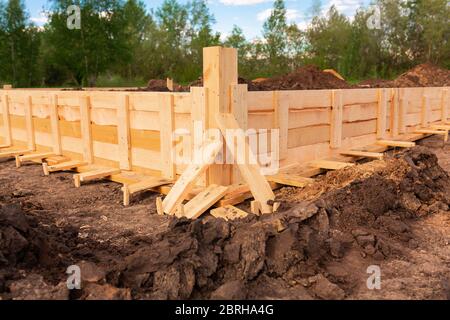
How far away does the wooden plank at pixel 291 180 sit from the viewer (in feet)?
16.5

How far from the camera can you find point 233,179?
16.4 ft

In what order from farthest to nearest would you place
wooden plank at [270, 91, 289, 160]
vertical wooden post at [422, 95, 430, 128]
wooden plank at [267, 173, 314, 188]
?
vertical wooden post at [422, 95, 430, 128] → wooden plank at [270, 91, 289, 160] → wooden plank at [267, 173, 314, 188]

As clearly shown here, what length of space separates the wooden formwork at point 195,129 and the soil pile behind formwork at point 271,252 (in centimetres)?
89

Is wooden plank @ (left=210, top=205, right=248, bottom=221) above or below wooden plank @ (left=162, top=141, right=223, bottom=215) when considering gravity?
below

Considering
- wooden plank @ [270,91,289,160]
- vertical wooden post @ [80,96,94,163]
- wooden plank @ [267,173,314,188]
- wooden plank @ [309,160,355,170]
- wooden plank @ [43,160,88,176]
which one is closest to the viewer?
wooden plank @ [267,173,314,188]

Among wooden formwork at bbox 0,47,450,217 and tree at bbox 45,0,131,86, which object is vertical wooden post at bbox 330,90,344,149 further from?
tree at bbox 45,0,131,86

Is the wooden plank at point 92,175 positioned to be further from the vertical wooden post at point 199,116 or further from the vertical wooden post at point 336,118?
the vertical wooden post at point 336,118

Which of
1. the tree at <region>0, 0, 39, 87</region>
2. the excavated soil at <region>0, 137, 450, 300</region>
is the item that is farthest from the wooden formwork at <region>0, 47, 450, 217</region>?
the tree at <region>0, 0, 39, 87</region>

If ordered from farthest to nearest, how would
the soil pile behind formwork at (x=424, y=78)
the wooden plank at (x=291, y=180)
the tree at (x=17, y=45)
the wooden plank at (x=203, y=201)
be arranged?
the tree at (x=17, y=45)
the soil pile behind formwork at (x=424, y=78)
the wooden plank at (x=291, y=180)
the wooden plank at (x=203, y=201)

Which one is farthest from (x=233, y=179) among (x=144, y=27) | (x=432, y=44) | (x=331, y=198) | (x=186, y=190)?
(x=144, y=27)

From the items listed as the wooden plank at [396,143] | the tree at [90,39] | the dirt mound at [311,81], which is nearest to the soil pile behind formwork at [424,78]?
the dirt mound at [311,81]

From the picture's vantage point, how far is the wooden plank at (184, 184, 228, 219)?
4.27m

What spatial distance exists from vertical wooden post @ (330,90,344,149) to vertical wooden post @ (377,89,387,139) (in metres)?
1.42
